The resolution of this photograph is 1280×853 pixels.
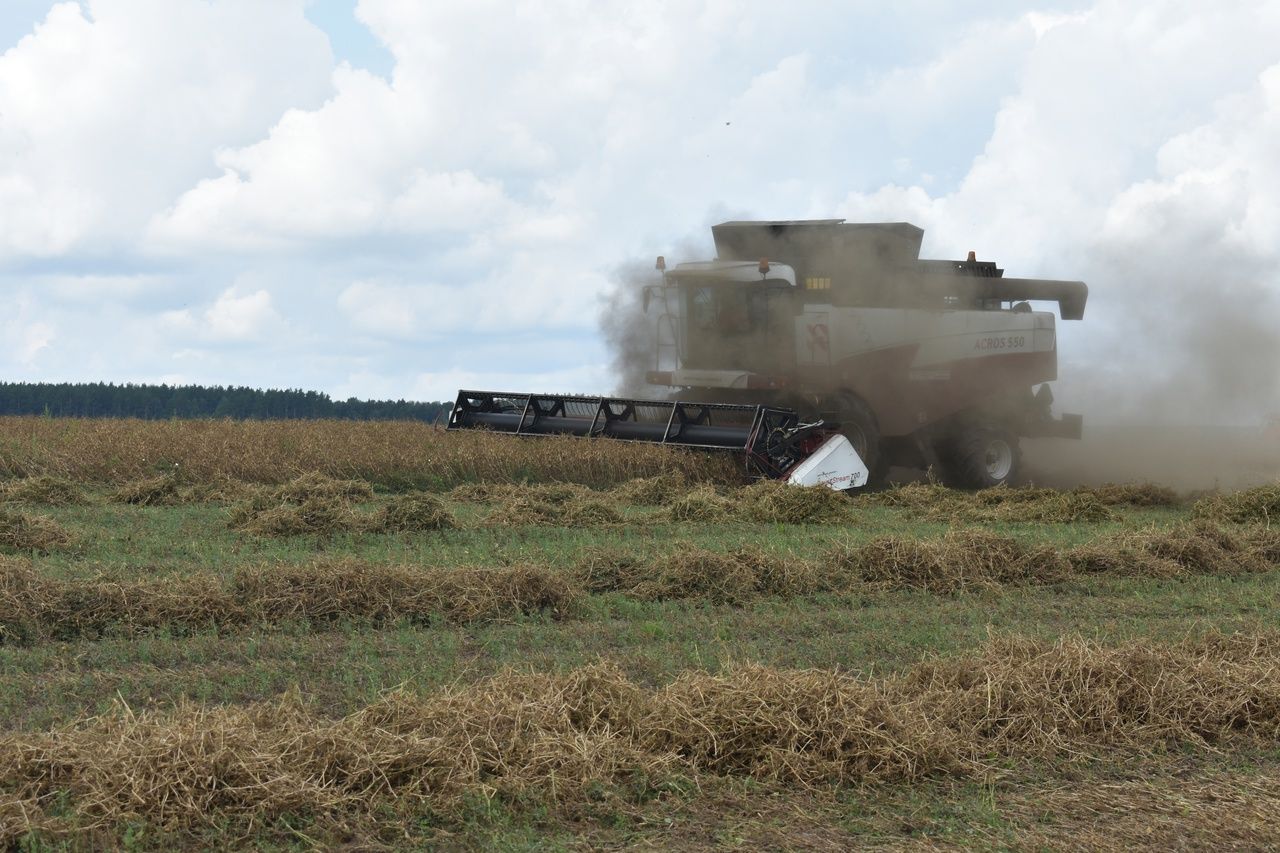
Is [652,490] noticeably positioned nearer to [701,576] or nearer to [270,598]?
[701,576]

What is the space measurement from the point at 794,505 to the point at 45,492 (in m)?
8.15

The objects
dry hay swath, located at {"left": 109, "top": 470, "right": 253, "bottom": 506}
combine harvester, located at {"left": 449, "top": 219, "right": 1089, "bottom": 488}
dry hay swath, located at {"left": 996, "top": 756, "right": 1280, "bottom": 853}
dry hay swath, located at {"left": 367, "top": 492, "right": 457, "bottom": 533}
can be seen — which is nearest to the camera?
dry hay swath, located at {"left": 996, "top": 756, "right": 1280, "bottom": 853}

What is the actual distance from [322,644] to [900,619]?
3.58m

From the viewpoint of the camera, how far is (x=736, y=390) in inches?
720

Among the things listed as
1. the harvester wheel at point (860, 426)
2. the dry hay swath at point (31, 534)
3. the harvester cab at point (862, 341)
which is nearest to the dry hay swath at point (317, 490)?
the dry hay swath at point (31, 534)

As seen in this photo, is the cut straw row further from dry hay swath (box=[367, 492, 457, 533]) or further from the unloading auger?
the unloading auger

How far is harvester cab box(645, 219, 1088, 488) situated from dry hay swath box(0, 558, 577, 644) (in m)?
9.86

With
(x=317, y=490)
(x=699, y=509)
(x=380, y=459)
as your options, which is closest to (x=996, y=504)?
(x=699, y=509)

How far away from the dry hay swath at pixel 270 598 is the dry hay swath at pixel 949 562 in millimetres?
2448

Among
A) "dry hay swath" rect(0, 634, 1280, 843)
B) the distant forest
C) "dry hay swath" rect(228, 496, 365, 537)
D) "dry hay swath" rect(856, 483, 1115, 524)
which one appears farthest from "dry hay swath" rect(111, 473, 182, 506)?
the distant forest

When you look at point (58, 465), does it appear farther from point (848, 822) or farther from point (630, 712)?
point (848, 822)

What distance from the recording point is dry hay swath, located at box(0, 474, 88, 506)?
1359cm

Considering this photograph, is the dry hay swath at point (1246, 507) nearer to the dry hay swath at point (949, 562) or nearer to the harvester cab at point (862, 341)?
the harvester cab at point (862, 341)

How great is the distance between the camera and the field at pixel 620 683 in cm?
440
